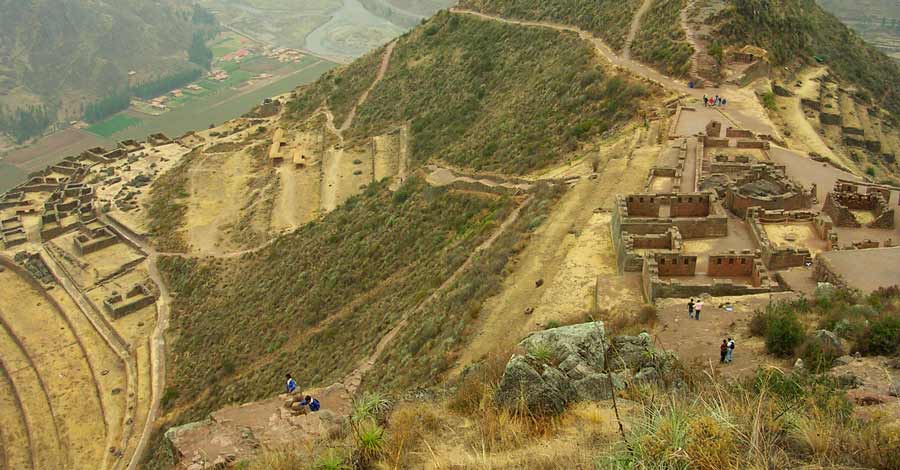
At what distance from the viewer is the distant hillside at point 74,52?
12556 cm

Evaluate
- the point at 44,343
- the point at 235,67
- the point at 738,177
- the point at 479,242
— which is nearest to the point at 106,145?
the point at 235,67

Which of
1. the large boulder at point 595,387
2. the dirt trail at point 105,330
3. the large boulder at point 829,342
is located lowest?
the dirt trail at point 105,330

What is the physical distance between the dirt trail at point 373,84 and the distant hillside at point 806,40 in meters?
29.1

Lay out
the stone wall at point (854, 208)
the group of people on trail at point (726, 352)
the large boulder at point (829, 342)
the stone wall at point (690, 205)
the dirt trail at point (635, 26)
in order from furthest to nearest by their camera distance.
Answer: the dirt trail at point (635, 26)
the stone wall at point (690, 205)
the stone wall at point (854, 208)
the group of people on trail at point (726, 352)
the large boulder at point (829, 342)

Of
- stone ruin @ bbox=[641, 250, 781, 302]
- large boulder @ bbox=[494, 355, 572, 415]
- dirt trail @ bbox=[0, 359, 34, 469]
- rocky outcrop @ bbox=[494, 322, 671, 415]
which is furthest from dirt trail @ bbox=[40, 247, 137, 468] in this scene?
large boulder @ bbox=[494, 355, 572, 415]

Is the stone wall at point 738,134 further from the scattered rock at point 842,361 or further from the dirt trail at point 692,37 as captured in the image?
the scattered rock at point 842,361

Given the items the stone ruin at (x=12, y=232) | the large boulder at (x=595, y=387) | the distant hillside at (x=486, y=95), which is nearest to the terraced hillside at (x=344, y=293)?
the distant hillside at (x=486, y=95)

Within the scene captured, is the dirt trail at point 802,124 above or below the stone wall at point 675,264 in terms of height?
above

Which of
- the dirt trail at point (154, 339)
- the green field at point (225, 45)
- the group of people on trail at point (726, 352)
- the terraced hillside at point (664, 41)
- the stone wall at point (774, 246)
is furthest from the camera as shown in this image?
the green field at point (225, 45)

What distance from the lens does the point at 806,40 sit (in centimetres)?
→ 5275

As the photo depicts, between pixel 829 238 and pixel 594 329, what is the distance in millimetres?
12056

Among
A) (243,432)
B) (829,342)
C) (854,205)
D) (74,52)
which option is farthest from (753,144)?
(74,52)

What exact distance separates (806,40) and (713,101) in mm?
19490

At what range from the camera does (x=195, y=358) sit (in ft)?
118
